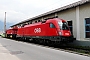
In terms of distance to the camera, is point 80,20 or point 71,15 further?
point 71,15

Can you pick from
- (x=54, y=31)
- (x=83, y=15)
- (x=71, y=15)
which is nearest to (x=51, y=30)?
(x=54, y=31)

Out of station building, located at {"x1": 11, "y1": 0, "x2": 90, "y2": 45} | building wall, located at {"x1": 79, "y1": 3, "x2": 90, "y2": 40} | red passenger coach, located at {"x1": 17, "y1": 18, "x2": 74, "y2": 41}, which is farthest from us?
station building, located at {"x1": 11, "y1": 0, "x2": 90, "y2": 45}

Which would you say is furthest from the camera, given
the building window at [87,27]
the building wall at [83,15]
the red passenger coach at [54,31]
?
the building window at [87,27]

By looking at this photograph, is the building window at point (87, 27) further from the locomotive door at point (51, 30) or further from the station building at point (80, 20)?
the locomotive door at point (51, 30)

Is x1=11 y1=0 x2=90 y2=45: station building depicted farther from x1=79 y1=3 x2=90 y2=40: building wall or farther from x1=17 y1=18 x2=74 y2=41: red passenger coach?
x1=17 y1=18 x2=74 y2=41: red passenger coach

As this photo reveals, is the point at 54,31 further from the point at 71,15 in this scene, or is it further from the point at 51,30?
the point at 71,15

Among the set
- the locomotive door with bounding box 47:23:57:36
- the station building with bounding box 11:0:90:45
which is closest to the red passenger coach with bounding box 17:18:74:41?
the locomotive door with bounding box 47:23:57:36

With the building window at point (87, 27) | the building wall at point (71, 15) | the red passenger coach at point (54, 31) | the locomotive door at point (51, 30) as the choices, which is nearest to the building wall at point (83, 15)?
the building window at point (87, 27)

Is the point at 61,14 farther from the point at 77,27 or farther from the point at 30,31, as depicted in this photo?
the point at 30,31

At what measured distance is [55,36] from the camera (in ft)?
61.6

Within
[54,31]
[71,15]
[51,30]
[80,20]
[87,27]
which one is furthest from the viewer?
[71,15]

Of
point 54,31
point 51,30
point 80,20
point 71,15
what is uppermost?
point 71,15

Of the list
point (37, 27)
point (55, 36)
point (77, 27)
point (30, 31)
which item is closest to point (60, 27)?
point (55, 36)

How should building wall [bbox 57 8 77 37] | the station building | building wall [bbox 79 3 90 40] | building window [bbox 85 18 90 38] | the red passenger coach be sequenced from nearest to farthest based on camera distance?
1. the red passenger coach
2. building wall [bbox 79 3 90 40]
3. the station building
4. building window [bbox 85 18 90 38]
5. building wall [bbox 57 8 77 37]
